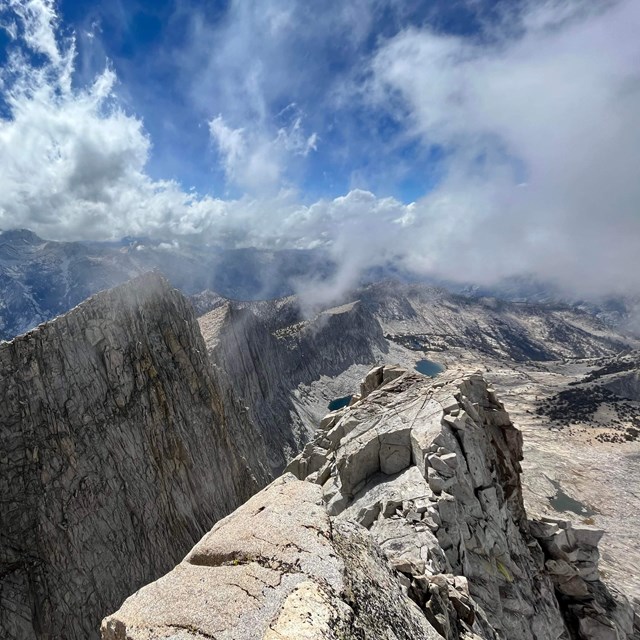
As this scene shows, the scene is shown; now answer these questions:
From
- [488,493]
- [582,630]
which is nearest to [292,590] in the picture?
[488,493]

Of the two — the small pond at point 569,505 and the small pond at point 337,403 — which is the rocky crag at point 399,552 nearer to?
the small pond at point 569,505

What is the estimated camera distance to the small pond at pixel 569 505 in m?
93.6

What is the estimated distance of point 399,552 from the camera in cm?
1376

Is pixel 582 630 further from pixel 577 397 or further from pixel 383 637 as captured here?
pixel 577 397

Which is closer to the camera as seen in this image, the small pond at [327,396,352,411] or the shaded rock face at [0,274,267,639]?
the shaded rock face at [0,274,267,639]

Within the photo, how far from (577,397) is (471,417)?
21151cm

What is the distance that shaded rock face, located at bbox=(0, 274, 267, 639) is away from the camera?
110 feet

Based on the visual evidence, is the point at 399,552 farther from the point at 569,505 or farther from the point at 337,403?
the point at 337,403

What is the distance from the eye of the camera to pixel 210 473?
47156 mm

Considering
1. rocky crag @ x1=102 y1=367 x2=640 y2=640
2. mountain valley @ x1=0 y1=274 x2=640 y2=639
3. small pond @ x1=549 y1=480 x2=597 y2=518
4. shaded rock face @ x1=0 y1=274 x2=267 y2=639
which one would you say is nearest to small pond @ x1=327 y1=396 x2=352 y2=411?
small pond @ x1=549 y1=480 x2=597 y2=518

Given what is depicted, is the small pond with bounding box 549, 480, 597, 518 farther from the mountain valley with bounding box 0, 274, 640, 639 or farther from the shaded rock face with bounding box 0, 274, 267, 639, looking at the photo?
the shaded rock face with bounding box 0, 274, 267, 639

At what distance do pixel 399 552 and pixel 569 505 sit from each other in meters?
110

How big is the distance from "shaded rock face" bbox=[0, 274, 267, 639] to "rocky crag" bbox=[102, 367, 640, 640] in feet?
62.2

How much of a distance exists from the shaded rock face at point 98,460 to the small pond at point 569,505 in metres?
88.2
